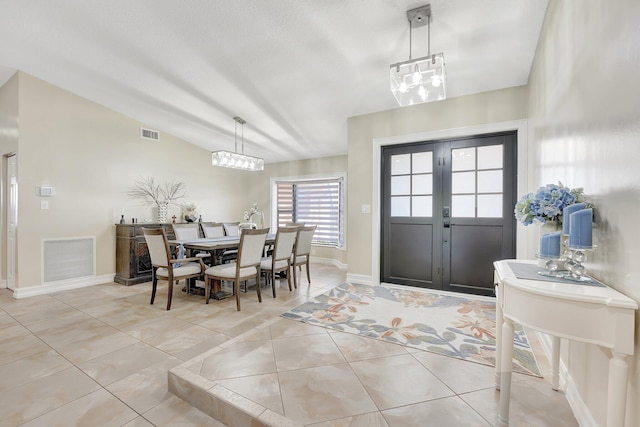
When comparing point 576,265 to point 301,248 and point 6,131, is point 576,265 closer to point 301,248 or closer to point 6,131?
point 301,248

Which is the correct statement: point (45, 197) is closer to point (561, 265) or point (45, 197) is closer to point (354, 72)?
point (354, 72)

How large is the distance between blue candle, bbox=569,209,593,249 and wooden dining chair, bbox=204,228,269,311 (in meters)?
2.84

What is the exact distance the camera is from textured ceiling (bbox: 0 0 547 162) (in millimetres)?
2445

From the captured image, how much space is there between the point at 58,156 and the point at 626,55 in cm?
591

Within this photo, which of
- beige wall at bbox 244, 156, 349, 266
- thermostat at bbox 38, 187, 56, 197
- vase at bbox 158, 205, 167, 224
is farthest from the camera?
beige wall at bbox 244, 156, 349, 266

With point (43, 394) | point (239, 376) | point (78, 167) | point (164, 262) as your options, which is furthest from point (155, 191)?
point (239, 376)

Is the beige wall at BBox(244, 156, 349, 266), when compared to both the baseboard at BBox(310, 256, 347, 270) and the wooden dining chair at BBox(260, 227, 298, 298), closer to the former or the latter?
the baseboard at BBox(310, 256, 347, 270)

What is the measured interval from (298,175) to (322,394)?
5.34m

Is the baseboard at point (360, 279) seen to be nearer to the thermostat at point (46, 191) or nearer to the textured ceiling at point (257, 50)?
the textured ceiling at point (257, 50)

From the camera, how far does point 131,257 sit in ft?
14.7

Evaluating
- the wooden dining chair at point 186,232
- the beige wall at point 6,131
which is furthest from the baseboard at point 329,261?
the beige wall at point 6,131

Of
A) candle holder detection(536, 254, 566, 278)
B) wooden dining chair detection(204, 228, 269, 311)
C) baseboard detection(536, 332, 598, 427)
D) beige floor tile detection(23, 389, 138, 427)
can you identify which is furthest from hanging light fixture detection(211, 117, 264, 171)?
baseboard detection(536, 332, 598, 427)

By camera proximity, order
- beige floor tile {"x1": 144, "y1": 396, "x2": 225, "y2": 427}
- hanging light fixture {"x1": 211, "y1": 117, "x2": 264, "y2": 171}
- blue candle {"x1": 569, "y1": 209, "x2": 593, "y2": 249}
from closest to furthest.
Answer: blue candle {"x1": 569, "y1": 209, "x2": 593, "y2": 249} < beige floor tile {"x1": 144, "y1": 396, "x2": 225, "y2": 427} < hanging light fixture {"x1": 211, "y1": 117, "x2": 264, "y2": 171}

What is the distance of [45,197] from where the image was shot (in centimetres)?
401
